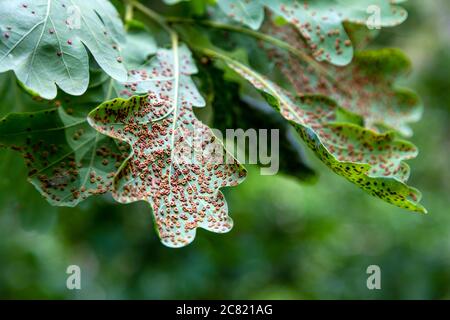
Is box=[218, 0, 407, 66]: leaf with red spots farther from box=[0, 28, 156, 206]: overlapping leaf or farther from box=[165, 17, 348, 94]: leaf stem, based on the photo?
box=[0, 28, 156, 206]: overlapping leaf

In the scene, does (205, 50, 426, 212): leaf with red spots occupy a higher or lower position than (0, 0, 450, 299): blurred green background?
lower

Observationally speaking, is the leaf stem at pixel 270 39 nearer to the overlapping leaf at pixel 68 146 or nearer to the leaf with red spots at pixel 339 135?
the leaf with red spots at pixel 339 135

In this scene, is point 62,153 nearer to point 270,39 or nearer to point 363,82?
point 270,39

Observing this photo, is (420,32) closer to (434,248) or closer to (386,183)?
(434,248)

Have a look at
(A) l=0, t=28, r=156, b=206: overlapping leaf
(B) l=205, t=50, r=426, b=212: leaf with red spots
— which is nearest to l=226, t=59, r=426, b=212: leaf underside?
(B) l=205, t=50, r=426, b=212: leaf with red spots
